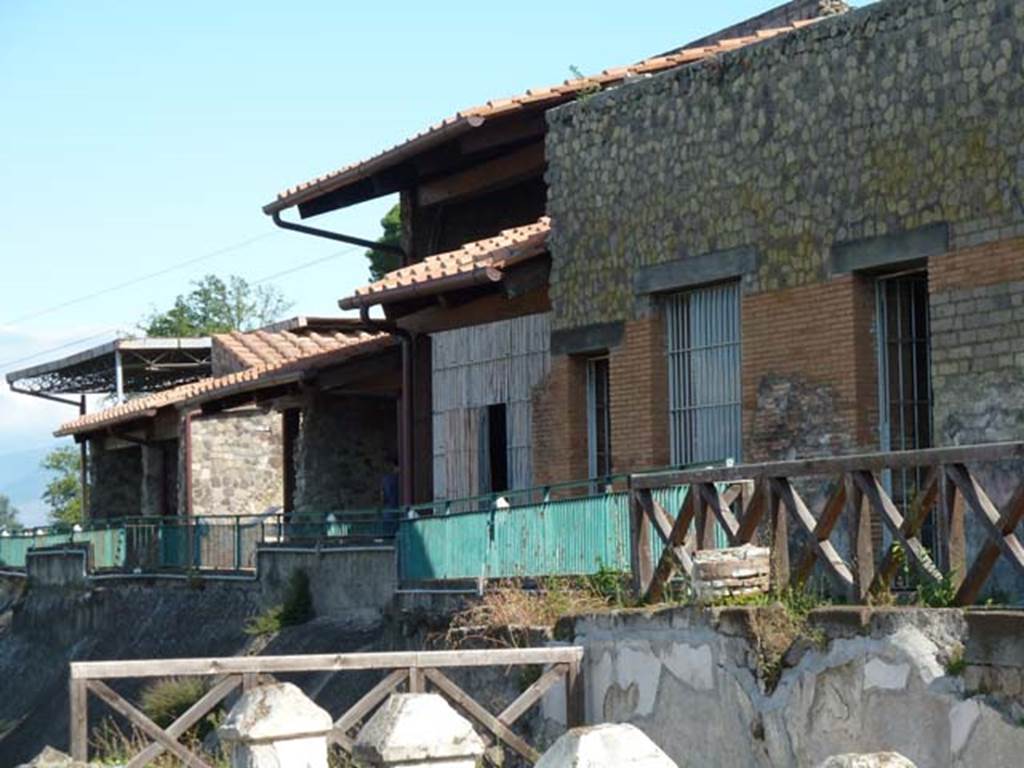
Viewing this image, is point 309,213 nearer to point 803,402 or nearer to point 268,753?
point 803,402

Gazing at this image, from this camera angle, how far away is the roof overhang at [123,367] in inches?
1452

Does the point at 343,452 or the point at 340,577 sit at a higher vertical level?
the point at 343,452

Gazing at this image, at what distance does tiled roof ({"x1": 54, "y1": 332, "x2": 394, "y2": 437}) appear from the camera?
25609mm

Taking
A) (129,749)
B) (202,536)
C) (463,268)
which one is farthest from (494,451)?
(129,749)

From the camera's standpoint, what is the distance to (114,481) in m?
36.8

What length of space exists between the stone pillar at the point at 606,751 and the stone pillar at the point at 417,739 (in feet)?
5.93

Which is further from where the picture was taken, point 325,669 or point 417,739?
point 325,669

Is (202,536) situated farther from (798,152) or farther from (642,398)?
(798,152)

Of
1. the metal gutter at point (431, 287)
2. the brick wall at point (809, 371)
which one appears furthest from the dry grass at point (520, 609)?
the metal gutter at point (431, 287)

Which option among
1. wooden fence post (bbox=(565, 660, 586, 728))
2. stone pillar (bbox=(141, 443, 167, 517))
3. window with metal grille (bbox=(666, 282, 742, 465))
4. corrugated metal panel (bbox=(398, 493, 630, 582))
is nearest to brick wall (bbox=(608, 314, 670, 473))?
window with metal grille (bbox=(666, 282, 742, 465))

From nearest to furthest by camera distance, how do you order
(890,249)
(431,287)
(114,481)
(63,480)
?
(890,249)
(431,287)
(114,481)
(63,480)

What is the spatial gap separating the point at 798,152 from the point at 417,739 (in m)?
10.2

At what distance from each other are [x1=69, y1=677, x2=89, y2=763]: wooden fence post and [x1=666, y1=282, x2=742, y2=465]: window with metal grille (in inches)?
292

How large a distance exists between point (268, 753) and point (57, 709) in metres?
16.9
